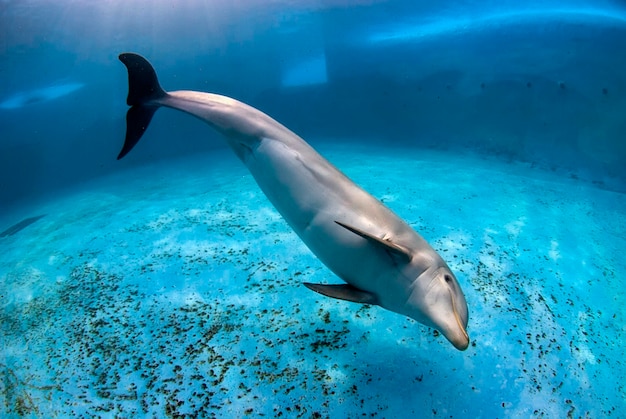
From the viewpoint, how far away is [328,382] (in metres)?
Result: 2.94

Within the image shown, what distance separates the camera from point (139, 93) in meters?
3.95

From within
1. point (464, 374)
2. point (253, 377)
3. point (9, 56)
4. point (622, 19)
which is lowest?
point (464, 374)

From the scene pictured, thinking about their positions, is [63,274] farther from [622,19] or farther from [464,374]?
[622,19]

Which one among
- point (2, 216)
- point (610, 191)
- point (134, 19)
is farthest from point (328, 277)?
point (134, 19)

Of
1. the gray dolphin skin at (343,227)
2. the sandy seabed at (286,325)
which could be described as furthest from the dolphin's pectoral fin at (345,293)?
the sandy seabed at (286,325)

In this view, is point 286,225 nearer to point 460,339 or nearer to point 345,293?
point 345,293

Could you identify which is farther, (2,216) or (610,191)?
(2,216)

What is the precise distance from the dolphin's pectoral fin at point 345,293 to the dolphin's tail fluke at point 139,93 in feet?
7.99

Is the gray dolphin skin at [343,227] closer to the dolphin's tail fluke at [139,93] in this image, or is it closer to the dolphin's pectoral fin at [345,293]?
the dolphin's pectoral fin at [345,293]

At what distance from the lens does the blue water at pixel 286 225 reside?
119 inches

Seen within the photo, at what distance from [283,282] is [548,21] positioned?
11.1 m

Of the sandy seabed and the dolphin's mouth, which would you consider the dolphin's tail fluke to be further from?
the dolphin's mouth

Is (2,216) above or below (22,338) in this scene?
below

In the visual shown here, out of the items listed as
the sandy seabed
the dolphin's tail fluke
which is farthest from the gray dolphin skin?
the sandy seabed
